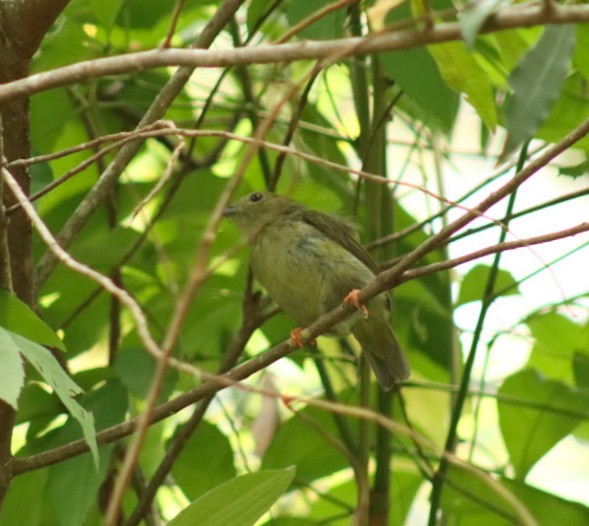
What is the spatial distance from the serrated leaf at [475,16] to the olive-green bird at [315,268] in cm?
260

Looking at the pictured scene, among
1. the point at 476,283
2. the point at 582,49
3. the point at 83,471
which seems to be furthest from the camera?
the point at 476,283

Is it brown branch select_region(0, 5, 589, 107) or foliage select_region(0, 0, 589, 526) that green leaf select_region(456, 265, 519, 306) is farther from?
brown branch select_region(0, 5, 589, 107)

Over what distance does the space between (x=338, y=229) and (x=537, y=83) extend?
9.22ft

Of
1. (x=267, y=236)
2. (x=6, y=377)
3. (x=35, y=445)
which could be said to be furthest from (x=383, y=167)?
(x=6, y=377)

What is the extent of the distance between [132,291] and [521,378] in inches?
52.9

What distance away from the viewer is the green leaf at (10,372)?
5.21 ft

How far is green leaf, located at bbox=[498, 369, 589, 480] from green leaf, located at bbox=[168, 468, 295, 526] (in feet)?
4.24

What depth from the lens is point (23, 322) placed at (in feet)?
7.04

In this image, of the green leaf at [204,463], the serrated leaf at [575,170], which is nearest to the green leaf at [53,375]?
the green leaf at [204,463]

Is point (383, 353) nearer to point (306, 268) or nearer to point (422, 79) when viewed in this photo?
point (306, 268)

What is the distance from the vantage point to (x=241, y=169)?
133cm

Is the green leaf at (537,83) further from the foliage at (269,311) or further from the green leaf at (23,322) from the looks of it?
the green leaf at (23,322)

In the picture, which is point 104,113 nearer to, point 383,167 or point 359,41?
point 383,167

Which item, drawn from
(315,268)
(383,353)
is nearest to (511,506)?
(383,353)
